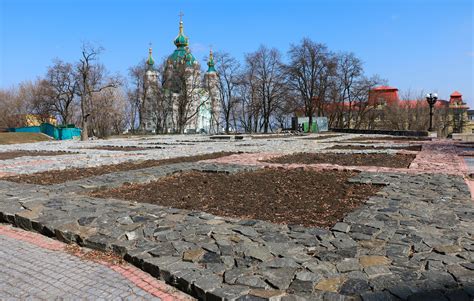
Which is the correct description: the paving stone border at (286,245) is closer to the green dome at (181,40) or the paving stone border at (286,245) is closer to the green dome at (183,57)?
the green dome at (183,57)

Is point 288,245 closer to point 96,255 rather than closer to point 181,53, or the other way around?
point 96,255

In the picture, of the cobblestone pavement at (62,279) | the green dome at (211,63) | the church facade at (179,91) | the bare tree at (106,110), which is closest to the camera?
the cobblestone pavement at (62,279)

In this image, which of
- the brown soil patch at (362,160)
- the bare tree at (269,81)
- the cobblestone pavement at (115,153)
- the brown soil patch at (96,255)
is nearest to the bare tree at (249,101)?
the bare tree at (269,81)

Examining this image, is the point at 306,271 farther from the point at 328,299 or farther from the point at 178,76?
the point at 178,76

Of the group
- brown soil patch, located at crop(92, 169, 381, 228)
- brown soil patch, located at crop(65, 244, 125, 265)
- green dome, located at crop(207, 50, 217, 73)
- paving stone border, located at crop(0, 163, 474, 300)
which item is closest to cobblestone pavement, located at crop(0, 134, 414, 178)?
brown soil patch, located at crop(92, 169, 381, 228)

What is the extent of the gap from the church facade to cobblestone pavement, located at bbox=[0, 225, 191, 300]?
4796 cm

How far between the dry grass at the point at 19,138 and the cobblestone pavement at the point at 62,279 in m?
32.6

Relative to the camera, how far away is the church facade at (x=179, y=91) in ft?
169

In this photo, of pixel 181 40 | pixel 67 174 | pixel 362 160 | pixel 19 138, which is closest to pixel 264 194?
pixel 67 174

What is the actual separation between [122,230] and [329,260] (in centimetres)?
245

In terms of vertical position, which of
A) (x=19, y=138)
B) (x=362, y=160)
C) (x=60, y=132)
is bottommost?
(x=362, y=160)

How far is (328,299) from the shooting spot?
2902 mm

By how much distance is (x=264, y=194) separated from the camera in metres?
6.82

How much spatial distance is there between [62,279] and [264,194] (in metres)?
3.88
